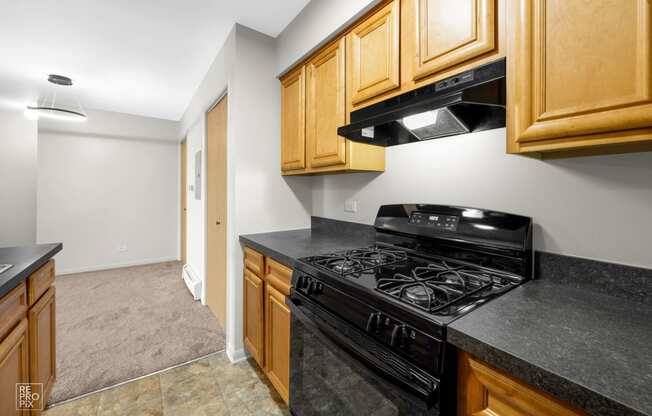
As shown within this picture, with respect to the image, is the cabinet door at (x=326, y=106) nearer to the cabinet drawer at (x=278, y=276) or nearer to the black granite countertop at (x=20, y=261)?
the cabinet drawer at (x=278, y=276)

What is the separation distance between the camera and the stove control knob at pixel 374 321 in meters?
0.85

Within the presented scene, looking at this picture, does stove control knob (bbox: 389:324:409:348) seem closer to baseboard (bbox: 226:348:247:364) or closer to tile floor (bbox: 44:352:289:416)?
tile floor (bbox: 44:352:289:416)

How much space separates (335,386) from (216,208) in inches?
83.1

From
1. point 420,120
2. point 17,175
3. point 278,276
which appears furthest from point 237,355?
point 17,175

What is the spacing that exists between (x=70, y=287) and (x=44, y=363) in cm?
278

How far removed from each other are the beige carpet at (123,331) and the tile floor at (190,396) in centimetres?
13

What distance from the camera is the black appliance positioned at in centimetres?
73

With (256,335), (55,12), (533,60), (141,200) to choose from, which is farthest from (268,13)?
(141,200)

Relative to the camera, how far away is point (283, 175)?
7.33ft

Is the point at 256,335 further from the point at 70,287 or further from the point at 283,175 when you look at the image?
the point at 70,287

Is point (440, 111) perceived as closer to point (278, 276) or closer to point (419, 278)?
point (419, 278)

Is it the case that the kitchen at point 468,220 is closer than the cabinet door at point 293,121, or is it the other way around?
the kitchen at point 468,220

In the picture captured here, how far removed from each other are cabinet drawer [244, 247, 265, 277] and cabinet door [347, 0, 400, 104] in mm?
1102

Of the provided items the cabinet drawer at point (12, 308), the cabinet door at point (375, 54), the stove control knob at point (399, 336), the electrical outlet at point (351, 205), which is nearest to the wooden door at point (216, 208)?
the electrical outlet at point (351, 205)
